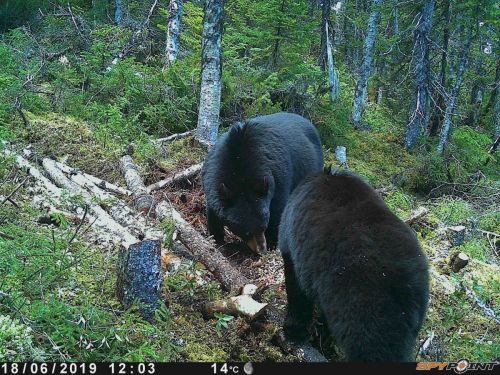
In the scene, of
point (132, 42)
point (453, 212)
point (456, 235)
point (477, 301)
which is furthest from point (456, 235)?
point (132, 42)

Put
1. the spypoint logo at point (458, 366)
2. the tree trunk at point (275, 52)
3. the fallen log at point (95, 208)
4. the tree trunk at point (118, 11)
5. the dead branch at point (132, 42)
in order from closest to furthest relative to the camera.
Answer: the spypoint logo at point (458, 366) < the fallen log at point (95, 208) < the tree trunk at point (275, 52) < the dead branch at point (132, 42) < the tree trunk at point (118, 11)

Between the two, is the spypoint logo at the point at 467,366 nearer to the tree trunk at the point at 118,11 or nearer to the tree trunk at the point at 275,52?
the tree trunk at the point at 275,52

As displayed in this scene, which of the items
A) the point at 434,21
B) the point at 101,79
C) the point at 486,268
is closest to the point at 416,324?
the point at 486,268

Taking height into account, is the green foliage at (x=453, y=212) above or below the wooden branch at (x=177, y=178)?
below

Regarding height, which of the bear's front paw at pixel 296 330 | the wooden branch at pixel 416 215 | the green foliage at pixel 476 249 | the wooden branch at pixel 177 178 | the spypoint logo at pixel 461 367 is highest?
the spypoint logo at pixel 461 367

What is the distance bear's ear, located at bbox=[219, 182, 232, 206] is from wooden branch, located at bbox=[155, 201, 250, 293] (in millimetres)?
523

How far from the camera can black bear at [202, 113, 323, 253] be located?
5.96m

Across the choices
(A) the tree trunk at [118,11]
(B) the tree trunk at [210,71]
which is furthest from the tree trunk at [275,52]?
(A) the tree trunk at [118,11]

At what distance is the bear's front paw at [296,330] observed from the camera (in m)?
4.21

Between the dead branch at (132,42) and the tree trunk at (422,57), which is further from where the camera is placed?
the dead branch at (132,42)

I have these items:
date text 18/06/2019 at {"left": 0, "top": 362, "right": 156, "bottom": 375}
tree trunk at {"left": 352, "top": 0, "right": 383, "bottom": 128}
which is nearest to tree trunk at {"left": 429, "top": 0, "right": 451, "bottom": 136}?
tree trunk at {"left": 352, "top": 0, "right": 383, "bottom": 128}

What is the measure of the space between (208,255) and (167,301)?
1.02m

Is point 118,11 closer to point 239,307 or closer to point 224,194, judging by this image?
point 224,194

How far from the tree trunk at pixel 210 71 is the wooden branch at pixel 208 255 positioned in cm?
318
